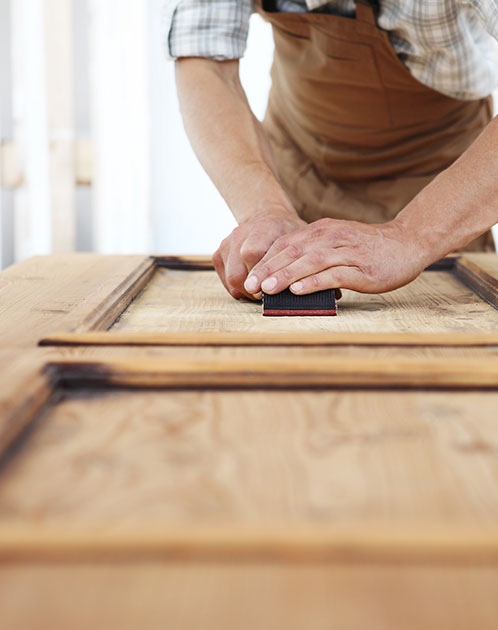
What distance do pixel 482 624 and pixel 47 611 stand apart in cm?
19

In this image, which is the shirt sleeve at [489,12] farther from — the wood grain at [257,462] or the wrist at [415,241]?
the wood grain at [257,462]

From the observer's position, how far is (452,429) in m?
0.51

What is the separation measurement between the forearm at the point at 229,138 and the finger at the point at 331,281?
0.18m

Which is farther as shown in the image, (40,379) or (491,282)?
(491,282)

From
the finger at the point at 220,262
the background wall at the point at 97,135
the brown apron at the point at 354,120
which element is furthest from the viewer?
the background wall at the point at 97,135

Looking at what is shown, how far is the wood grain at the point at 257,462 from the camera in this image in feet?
1.27

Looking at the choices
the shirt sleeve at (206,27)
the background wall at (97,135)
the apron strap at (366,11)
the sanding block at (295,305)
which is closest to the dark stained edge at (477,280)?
the sanding block at (295,305)

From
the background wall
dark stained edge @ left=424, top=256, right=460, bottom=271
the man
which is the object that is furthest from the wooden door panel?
the background wall

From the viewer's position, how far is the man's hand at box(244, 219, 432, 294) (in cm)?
85

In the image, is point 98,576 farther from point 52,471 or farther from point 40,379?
point 40,379

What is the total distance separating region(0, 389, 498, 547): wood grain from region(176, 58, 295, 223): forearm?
510 mm

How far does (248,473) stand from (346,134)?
1.12 m

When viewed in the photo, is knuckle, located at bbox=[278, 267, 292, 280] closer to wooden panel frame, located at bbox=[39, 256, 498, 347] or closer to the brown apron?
wooden panel frame, located at bbox=[39, 256, 498, 347]

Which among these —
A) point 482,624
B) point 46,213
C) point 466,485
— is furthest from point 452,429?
point 46,213
